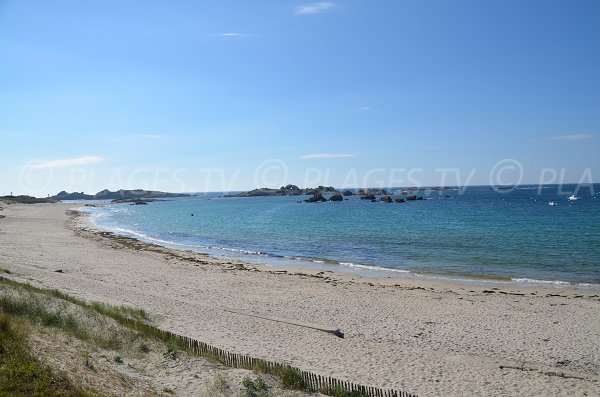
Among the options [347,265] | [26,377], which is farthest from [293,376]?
[347,265]

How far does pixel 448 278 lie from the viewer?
905 inches

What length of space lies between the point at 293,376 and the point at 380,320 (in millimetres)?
7382

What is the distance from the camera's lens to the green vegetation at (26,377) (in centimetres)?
609

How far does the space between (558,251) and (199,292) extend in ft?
80.1

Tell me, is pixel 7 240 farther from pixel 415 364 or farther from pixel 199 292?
pixel 415 364

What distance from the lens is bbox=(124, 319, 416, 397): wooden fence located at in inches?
312

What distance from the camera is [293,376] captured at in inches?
Result: 336

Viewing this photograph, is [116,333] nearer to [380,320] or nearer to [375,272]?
[380,320]

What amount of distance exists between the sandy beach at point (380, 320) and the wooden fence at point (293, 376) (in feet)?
5.09

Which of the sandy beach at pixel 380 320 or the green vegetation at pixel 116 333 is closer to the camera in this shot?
the green vegetation at pixel 116 333

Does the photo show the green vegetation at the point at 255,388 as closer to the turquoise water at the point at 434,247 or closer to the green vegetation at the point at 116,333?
the green vegetation at the point at 116,333

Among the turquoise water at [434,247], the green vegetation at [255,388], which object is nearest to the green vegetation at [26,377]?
the green vegetation at [255,388]

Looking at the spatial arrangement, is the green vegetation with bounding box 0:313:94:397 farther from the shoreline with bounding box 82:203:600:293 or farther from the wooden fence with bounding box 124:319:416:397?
the shoreline with bounding box 82:203:600:293

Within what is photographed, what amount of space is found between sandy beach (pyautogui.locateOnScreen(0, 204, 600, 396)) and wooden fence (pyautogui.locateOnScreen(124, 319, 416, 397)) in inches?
61.1
